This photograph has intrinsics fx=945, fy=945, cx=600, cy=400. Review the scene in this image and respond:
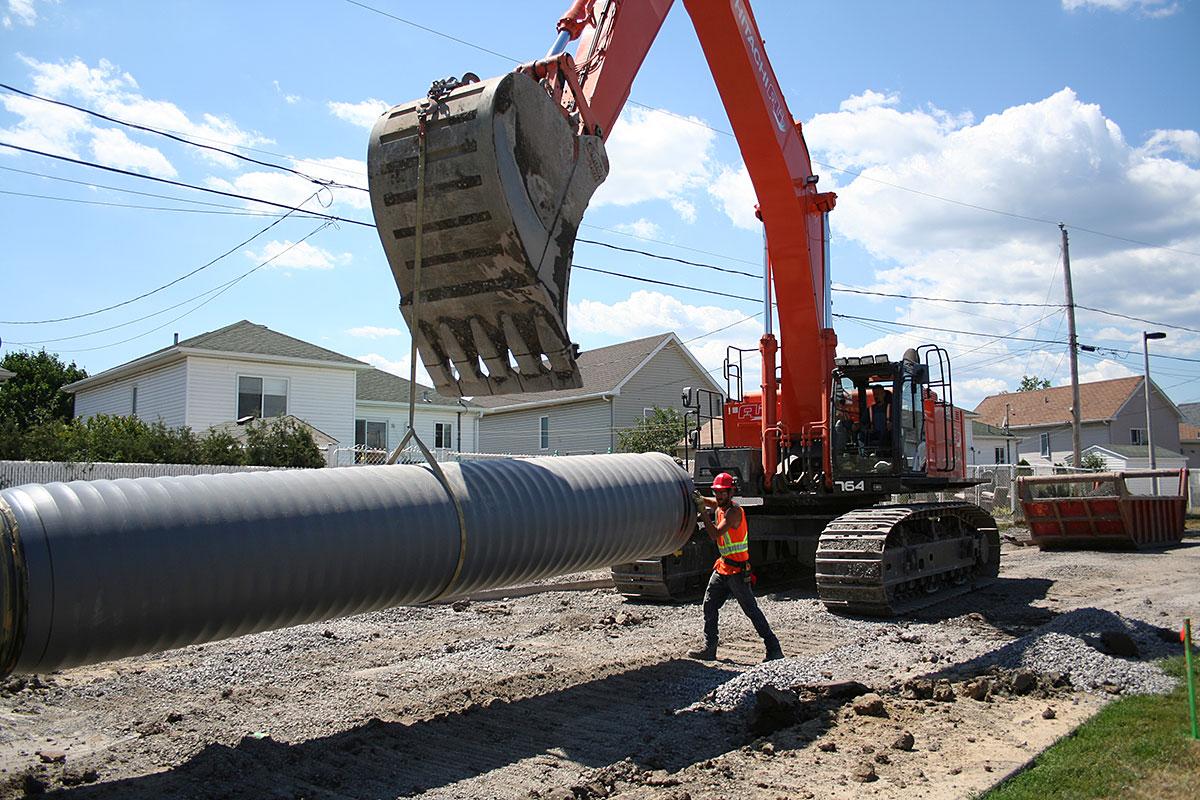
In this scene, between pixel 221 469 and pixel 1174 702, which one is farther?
pixel 221 469

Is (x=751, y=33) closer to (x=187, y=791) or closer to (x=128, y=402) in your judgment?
(x=187, y=791)

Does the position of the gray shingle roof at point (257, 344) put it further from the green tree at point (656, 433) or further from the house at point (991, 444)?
the house at point (991, 444)

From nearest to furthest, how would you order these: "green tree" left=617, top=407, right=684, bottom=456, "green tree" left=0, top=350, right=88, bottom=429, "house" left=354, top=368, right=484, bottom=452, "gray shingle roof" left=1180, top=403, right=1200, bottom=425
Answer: "green tree" left=617, top=407, right=684, bottom=456 → "house" left=354, top=368, right=484, bottom=452 → "green tree" left=0, top=350, right=88, bottom=429 → "gray shingle roof" left=1180, top=403, right=1200, bottom=425

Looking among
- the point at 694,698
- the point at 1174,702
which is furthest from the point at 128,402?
the point at 1174,702

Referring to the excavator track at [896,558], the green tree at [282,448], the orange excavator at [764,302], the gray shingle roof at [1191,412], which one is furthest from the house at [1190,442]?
the green tree at [282,448]

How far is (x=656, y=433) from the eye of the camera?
101 ft

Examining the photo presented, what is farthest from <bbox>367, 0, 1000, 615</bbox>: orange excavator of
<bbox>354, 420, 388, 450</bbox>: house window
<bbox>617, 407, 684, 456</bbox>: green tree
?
<bbox>354, 420, 388, 450</bbox>: house window

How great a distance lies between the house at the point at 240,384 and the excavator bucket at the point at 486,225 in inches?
676

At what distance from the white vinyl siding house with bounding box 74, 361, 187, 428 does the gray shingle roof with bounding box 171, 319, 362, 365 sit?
3.63 feet

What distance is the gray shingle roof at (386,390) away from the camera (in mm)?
33000

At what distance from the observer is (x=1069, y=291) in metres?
33.1

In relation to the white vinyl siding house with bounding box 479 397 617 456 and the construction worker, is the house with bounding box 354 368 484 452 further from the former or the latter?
the construction worker

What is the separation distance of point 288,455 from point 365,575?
48.9ft

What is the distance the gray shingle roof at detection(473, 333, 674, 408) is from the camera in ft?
113
